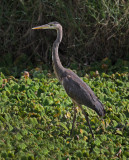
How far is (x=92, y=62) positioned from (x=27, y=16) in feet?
5.96

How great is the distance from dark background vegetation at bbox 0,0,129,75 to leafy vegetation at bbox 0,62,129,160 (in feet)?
4.99

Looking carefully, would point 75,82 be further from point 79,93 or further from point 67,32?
point 67,32

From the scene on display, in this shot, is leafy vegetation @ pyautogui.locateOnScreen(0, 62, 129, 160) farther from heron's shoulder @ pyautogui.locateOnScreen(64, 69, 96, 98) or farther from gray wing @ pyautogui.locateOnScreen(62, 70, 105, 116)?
heron's shoulder @ pyautogui.locateOnScreen(64, 69, 96, 98)

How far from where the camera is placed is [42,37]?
27.9ft

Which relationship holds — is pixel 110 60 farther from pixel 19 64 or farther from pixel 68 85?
pixel 68 85

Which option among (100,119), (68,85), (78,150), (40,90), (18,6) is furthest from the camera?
(18,6)

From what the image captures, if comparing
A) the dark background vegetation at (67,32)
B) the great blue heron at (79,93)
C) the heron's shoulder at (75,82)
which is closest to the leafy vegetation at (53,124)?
the great blue heron at (79,93)

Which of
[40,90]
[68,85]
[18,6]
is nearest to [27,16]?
[18,6]

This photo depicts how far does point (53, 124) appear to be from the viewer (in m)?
5.43

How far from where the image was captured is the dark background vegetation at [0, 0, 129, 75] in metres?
8.02

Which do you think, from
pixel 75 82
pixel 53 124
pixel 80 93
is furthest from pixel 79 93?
pixel 53 124

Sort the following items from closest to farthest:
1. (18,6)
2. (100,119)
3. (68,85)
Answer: (68,85) < (100,119) < (18,6)

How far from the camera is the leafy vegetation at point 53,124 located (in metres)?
4.75

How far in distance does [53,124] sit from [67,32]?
341cm
